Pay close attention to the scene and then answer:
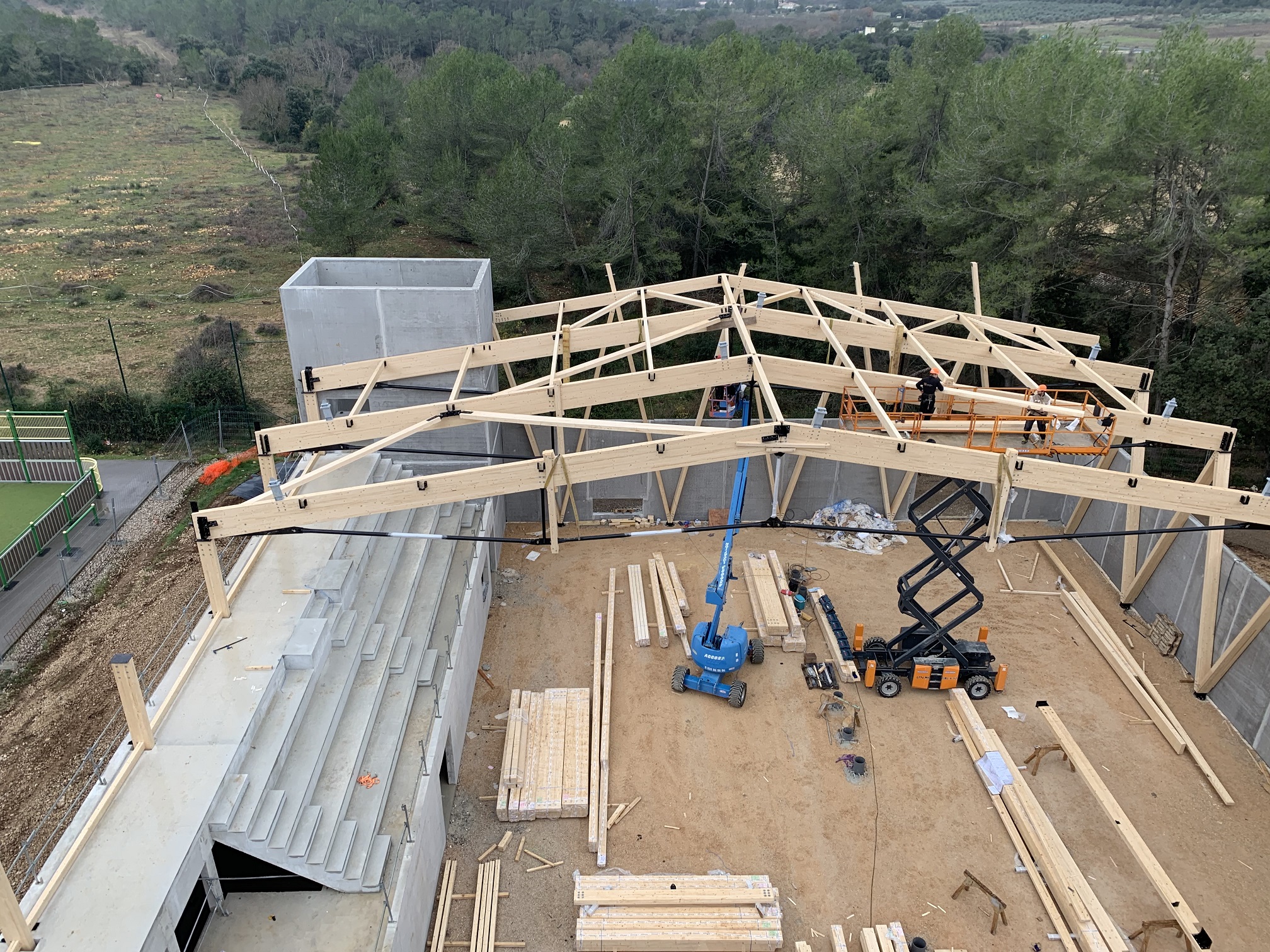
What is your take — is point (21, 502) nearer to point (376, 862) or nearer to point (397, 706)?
point (397, 706)

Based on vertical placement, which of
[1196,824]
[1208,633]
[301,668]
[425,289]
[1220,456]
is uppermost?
[425,289]

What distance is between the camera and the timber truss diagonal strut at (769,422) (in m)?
12.0

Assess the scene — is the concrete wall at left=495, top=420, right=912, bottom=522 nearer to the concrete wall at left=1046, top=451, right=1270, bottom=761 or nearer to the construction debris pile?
the construction debris pile

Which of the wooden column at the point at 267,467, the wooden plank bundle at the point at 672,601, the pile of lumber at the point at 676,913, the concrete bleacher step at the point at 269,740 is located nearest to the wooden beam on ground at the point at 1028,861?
the pile of lumber at the point at 676,913

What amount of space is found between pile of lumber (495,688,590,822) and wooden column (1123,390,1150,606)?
39.6 ft

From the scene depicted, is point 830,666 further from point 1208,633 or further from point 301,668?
point 301,668

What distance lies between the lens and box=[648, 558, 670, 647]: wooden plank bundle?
55.2ft

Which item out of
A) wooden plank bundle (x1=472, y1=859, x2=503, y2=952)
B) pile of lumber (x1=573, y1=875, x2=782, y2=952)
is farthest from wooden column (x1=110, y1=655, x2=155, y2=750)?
pile of lumber (x1=573, y1=875, x2=782, y2=952)

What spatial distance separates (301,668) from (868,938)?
8.84 metres

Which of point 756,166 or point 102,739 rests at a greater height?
point 756,166

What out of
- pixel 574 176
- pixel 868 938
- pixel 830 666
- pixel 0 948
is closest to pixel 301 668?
pixel 0 948

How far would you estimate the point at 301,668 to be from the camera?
12.0 meters

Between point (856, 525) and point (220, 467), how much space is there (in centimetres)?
1743

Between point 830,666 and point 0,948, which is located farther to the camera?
point 830,666
